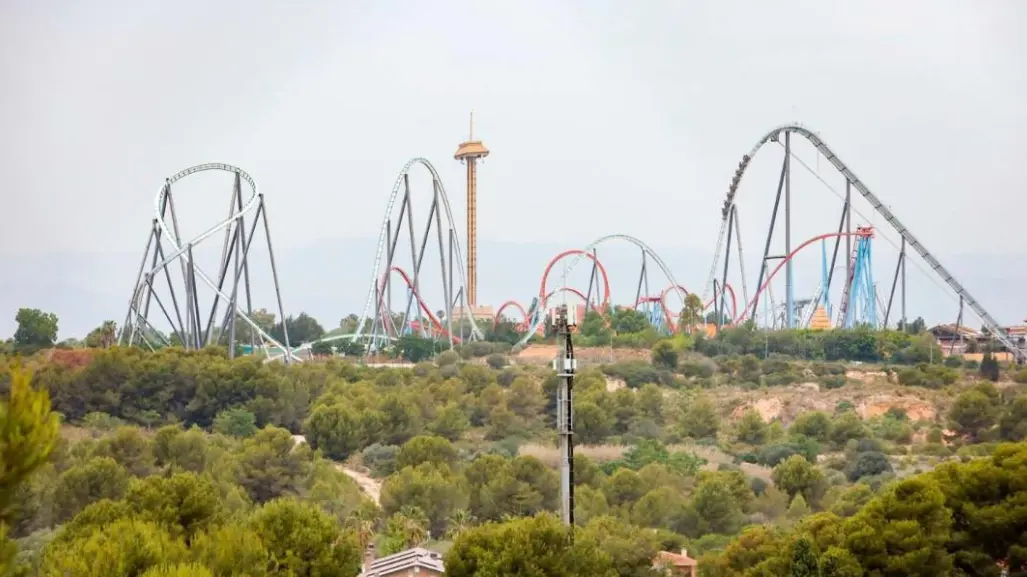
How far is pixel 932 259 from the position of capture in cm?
5075

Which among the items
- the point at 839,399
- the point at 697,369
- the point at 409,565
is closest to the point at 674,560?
the point at 409,565

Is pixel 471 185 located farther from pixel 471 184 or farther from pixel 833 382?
pixel 833 382

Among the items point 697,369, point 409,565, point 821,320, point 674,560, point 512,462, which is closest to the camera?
point 409,565

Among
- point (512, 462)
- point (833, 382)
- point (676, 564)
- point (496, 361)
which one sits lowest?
point (676, 564)

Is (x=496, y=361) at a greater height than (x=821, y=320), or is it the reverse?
(x=821, y=320)

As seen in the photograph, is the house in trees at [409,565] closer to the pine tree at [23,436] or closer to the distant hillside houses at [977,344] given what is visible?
the pine tree at [23,436]

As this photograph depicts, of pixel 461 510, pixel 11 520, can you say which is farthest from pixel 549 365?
pixel 11 520

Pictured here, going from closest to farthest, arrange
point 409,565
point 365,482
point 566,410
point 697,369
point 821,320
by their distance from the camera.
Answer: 1. point 566,410
2. point 409,565
3. point 365,482
4. point 697,369
5. point 821,320

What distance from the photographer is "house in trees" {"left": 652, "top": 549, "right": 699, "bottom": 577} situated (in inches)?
982

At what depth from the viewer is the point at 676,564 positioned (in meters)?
26.1

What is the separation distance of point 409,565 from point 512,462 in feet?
29.6

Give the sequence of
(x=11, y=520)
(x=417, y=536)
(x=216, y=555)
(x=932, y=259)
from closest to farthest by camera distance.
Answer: (x=11, y=520) < (x=216, y=555) < (x=417, y=536) < (x=932, y=259)

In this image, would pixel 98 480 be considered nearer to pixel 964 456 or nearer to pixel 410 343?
pixel 964 456

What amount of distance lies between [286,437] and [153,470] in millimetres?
3659
